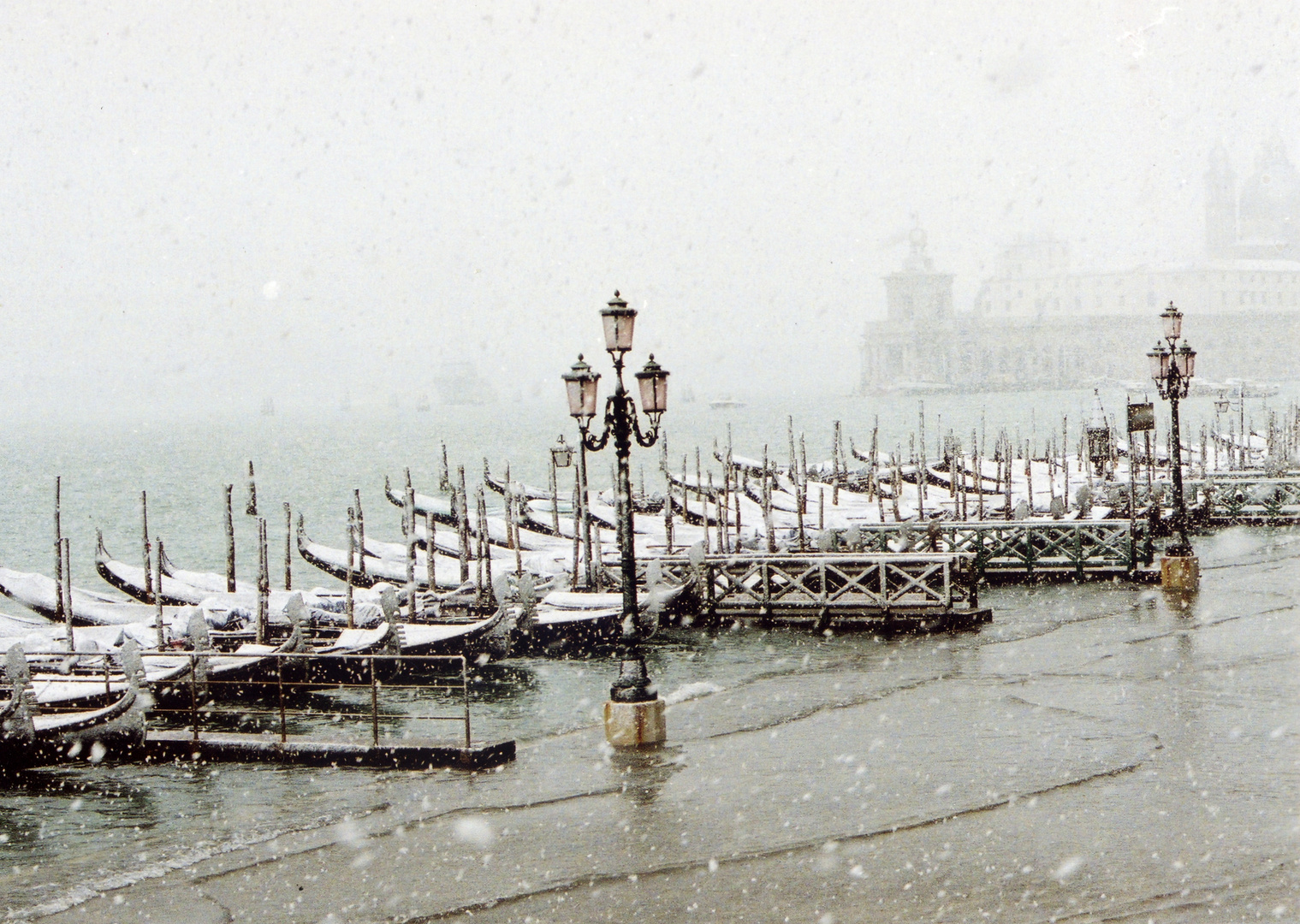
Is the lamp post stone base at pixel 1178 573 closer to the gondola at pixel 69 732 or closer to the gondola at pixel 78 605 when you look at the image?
the gondola at pixel 69 732

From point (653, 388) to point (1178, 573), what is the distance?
11315mm

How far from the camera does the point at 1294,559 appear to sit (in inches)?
1004

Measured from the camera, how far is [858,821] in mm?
9703

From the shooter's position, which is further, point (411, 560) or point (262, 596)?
point (411, 560)

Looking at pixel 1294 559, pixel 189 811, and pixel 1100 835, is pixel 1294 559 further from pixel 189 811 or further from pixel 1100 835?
pixel 189 811

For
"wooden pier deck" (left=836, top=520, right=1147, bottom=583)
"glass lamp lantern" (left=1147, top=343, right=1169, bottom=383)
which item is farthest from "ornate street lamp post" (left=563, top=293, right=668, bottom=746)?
"wooden pier deck" (left=836, top=520, right=1147, bottom=583)

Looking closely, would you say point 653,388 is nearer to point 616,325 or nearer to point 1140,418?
point 616,325

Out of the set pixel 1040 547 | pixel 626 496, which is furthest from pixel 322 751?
pixel 1040 547

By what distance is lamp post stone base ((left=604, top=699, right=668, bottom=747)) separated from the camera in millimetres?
12469

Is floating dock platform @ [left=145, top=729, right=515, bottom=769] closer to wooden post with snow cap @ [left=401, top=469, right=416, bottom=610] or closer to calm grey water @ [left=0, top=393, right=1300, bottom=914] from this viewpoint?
calm grey water @ [left=0, top=393, right=1300, bottom=914]

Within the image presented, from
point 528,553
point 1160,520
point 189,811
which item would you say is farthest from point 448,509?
point 189,811

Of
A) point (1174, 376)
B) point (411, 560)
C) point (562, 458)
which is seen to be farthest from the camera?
point (562, 458)

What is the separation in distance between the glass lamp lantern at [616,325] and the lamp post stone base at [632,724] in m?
2.92

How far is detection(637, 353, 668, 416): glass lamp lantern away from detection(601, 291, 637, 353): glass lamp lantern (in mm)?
626
